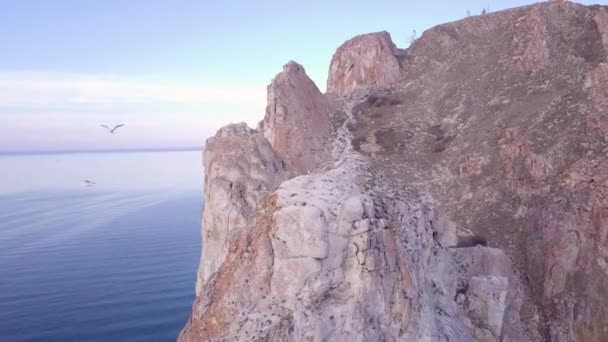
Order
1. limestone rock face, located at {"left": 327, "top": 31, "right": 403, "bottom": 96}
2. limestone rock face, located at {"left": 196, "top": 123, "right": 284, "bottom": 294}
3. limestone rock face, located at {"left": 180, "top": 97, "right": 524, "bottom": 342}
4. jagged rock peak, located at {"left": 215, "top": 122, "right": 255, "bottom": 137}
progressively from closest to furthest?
limestone rock face, located at {"left": 180, "top": 97, "right": 524, "bottom": 342} < limestone rock face, located at {"left": 196, "top": 123, "right": 284, "bottom": 294} < jagged rock peak, located at {"left": 215, "top": 122, "right": 255, "bottom": 137} < limestone rock face, located at {"left": 327, "top": 31, "right": 403, "bottom": 96}

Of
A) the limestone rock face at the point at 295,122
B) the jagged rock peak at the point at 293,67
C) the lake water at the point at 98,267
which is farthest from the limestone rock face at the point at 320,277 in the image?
the lake water at the point at 98,267

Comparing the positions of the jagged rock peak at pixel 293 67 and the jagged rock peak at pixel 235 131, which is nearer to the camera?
the jagged rock peak at pixel 235 131

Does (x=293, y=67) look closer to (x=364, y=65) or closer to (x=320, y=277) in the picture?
(x=364, y=65)

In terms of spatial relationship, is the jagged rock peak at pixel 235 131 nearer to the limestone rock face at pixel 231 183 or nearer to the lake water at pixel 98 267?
the limestone rock face at pixel 231 183

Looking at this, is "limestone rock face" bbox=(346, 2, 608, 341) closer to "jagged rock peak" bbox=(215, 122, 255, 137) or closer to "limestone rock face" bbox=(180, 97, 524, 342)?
"jagged rock peak" bbox=(215, 122, 255, 137)

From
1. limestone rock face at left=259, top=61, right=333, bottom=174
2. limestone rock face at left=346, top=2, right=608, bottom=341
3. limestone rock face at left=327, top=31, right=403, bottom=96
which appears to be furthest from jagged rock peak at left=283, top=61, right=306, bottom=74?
limestone rock face at left=327, top=31, right=403, bottom=96

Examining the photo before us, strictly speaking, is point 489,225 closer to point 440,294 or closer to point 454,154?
point 454,154
